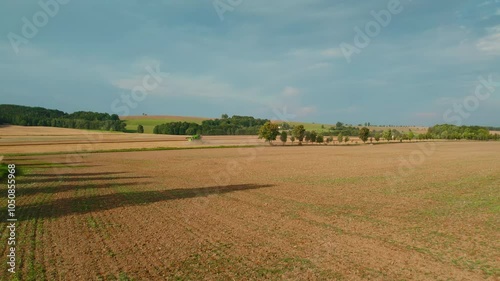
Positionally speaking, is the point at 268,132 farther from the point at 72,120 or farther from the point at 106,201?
the point at 106,201

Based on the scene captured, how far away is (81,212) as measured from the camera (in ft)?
58.2

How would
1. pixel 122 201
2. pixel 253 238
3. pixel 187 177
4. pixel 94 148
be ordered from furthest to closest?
pixel 94 148 → pixel 187 177 → pixel 122 201 → pixel 253 238

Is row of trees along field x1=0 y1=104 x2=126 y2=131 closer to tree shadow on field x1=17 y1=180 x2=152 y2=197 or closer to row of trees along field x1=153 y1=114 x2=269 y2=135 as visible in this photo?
row of trees along field x1=153 y1=114 x2=269 y2=135

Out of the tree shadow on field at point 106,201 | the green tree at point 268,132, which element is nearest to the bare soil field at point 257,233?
the tree shadow on field at point 106,201

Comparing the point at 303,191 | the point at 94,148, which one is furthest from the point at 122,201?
the point at 94,148

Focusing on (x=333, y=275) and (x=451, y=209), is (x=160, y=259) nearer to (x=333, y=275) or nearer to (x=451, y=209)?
(x=333, y=275)

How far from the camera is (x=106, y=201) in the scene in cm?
2106

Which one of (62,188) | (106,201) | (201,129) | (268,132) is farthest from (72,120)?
(106,201)

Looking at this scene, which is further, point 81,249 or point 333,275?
point 81,249

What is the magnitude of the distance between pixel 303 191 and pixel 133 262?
16.8 meters

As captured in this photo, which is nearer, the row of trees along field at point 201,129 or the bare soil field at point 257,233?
the bare soil field at point 257,233

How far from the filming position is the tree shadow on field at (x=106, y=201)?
17609 mm

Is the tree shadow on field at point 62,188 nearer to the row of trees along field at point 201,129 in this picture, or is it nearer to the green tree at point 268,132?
the green tree at point 268,132

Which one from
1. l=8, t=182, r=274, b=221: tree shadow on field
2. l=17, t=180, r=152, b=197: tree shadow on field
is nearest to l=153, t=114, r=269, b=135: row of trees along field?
l=17, t=180, r=152, b=197: tree shadow on field
